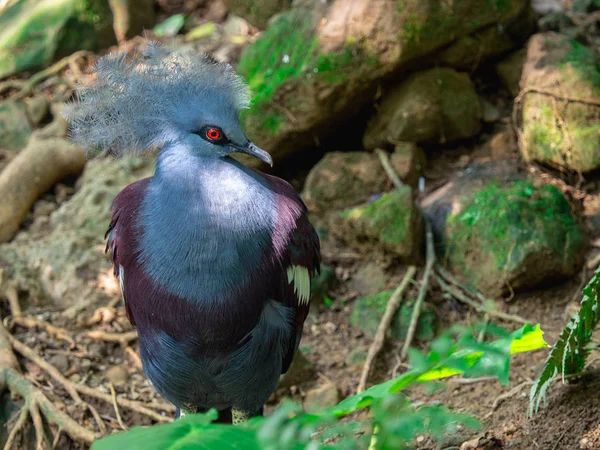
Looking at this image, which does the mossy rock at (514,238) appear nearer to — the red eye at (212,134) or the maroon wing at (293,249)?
the maroon wing at (293,249)

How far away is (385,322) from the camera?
4414 mm

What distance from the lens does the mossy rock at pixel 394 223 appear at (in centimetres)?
457

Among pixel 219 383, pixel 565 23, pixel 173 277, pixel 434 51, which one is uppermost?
pixel 173 277

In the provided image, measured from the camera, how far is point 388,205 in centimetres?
459

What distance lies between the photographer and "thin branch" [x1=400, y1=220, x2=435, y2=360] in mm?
4375

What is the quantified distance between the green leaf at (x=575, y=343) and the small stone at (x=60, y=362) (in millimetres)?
2827

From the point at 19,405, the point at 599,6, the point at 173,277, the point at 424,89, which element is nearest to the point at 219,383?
the point at 173,277

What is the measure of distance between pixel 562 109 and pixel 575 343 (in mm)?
2625

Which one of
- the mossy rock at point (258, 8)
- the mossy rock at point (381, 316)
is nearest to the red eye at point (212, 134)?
the mossy rock at point (381, 316)

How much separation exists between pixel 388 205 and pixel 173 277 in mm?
2240

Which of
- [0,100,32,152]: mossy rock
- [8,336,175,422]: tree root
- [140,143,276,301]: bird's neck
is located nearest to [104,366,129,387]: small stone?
[8,336,175,422]: tree root

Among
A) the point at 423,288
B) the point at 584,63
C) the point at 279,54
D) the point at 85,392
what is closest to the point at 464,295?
the point at 423,288

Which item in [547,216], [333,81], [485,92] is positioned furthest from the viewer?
[485,92]

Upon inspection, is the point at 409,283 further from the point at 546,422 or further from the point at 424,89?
the point at 546,422
